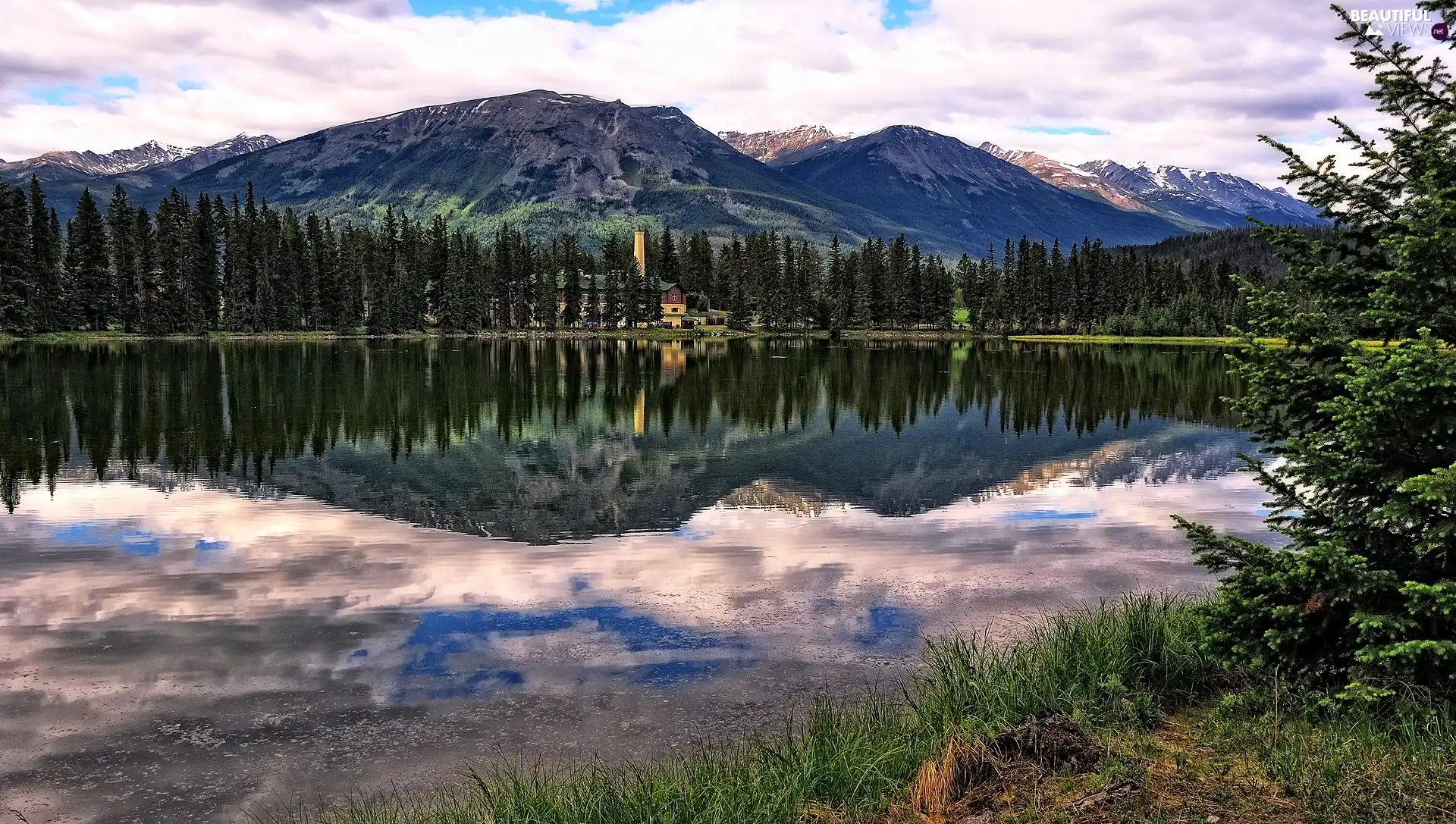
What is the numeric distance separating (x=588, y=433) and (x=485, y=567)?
24486 mm

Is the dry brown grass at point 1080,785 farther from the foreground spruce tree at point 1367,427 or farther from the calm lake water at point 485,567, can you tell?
the calm lake water at point 485,567

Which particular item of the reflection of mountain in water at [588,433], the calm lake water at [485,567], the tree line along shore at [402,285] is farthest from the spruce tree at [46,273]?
the calm lake water at [485,567]

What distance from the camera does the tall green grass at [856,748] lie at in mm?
8953

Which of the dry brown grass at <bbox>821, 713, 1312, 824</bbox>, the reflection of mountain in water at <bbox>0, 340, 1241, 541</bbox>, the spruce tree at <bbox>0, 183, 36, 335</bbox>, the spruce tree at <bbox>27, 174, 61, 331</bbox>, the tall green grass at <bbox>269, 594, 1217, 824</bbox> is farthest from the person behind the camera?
the spruce tree at <bbox>27, 174, 61, 331</bbox>

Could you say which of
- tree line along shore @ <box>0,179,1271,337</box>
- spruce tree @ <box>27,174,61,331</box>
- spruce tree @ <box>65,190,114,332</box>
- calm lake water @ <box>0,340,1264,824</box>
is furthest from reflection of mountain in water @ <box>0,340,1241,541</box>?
tree line along shore @ <box>0,179,1271,337</box>

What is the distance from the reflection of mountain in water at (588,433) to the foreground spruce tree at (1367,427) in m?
17.8

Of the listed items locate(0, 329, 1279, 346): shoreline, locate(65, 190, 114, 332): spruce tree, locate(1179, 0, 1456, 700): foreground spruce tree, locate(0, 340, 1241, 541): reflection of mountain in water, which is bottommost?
locate(0, 340, 1241, 541): reflection of mountain in water

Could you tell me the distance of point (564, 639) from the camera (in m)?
16.1

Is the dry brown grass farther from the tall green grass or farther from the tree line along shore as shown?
the tree line along shore

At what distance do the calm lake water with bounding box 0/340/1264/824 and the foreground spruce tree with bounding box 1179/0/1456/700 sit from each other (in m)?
6.32

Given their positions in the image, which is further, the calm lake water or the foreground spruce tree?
the calm lake water

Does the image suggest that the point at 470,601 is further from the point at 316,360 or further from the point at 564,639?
the point at 316,360

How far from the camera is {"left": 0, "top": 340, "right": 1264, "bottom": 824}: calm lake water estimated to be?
12.3m

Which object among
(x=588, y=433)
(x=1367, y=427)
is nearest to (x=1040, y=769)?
(x=1367, y=427)
